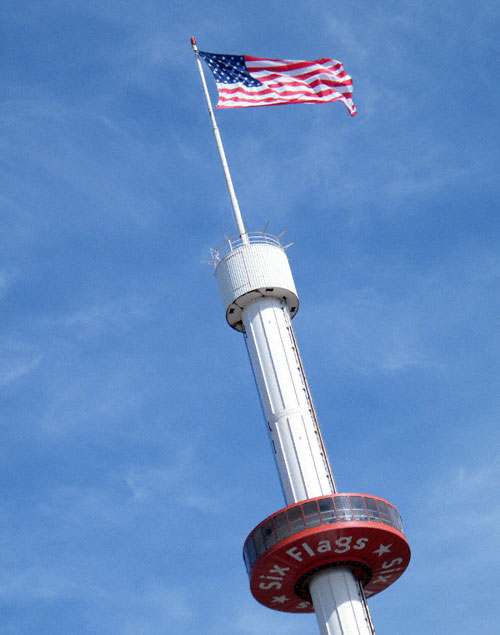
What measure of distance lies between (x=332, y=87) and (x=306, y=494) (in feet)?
120

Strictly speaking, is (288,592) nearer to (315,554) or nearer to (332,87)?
(315,554)

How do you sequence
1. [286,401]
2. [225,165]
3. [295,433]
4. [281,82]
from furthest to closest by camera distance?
[225,165] < [281,82] < [286,401] < [295,433]

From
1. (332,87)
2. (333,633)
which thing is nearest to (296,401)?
(333,633)

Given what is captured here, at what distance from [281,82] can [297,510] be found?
38.9 meters

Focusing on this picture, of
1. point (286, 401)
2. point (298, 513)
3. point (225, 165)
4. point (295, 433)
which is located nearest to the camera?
point (298, 513)

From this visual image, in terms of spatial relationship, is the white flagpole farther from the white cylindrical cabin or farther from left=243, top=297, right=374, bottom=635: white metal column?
left=243, top=297, right=374, bottom=635: white metal column

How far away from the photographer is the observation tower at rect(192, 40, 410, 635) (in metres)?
83.4

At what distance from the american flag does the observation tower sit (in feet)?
Result: 43.2

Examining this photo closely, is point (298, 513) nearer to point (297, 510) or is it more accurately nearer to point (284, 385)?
point (297, 510)

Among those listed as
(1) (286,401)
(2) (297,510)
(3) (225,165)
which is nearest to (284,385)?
(1) (286,401)

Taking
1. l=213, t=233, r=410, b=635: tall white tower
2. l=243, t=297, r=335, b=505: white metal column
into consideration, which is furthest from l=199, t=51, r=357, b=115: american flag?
l=243, t=297, r=335, b=505: white metal column

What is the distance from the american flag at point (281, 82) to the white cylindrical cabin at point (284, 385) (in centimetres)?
1244

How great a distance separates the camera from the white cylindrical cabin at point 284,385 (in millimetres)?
84500

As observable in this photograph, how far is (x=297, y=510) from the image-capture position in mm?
83750
